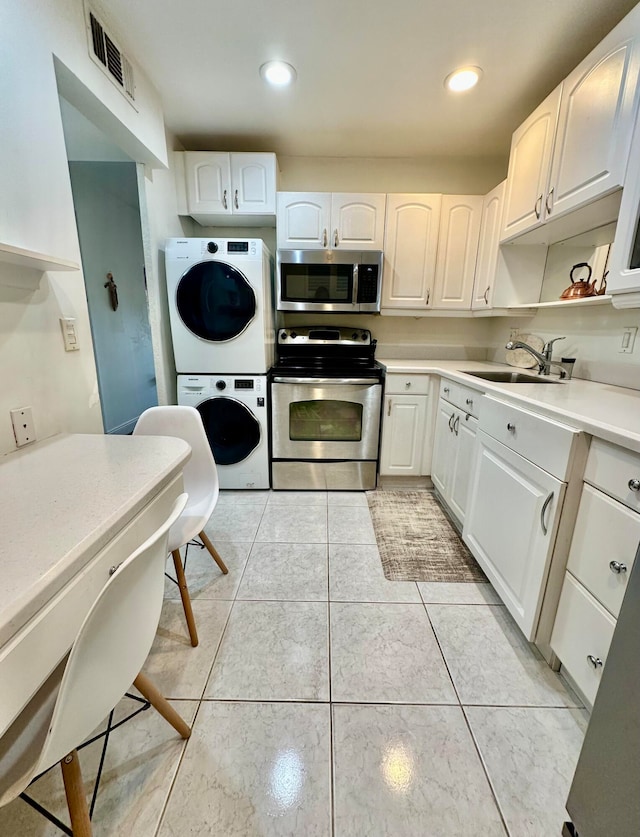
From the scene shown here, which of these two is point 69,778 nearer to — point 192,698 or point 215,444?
point 192,698

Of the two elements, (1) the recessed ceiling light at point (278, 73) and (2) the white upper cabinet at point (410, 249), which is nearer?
(1) the recessed ceiling light at point (278, 73)

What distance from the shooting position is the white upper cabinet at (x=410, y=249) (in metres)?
2.48

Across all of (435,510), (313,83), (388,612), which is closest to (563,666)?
(388,612)

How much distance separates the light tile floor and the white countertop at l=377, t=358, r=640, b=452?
3.03 feet

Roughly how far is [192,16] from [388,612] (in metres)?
2.69

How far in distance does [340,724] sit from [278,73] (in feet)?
9.30

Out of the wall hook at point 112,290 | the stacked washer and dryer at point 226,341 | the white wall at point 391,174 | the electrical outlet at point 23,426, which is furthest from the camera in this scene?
the wall hook at point 112,290

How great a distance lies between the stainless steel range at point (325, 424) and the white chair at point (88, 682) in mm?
1751

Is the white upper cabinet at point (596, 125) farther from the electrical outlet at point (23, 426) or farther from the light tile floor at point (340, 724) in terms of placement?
the electrical outlet at point (23, 426)

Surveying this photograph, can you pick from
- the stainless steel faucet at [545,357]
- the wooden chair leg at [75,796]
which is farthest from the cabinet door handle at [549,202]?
the wooden chair leg at [75,796]

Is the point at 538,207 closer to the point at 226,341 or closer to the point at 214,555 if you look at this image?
the point at 226,341

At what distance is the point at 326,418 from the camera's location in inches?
99.2

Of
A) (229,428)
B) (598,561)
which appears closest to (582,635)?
(598,561)

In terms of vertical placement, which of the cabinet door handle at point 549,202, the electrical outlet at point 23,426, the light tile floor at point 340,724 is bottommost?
the light tile floor at point 340,724
